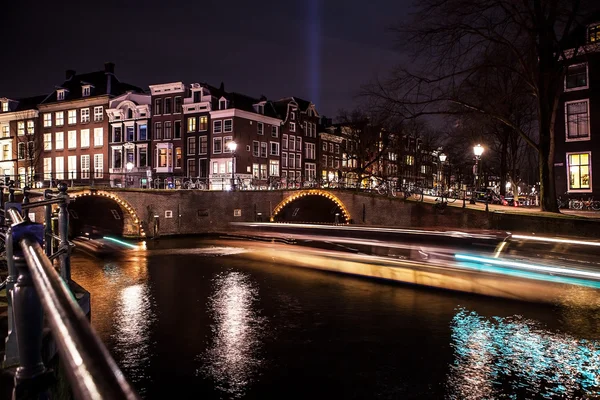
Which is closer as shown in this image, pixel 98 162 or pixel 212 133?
pixel 212 133

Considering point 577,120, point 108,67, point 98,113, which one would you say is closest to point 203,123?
point 98,113

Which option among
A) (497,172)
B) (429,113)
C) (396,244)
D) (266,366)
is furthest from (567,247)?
(497,172)

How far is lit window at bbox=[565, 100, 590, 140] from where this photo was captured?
1163 inches

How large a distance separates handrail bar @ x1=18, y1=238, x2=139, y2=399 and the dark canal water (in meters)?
5.71

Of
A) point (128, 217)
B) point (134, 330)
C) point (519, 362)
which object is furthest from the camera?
point (128, 217)

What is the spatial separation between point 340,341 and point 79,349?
8.08 m

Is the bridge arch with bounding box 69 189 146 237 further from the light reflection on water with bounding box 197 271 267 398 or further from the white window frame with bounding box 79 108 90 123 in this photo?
the white window frame with bounding box 79 108 90 123

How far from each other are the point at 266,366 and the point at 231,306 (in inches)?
165

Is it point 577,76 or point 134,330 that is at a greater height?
point 577,76

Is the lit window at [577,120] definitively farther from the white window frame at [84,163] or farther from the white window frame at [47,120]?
the white window frame at [47,120]

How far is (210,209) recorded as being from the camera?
112 ft

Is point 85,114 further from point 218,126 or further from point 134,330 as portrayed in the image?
point 134,330

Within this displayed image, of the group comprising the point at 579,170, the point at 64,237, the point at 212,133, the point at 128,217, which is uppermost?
the point at 212,133

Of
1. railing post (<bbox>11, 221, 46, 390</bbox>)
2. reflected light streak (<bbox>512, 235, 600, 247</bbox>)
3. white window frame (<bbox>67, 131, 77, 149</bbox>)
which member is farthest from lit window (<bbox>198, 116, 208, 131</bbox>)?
railing post (<bbox>11, 221, 46, 390</bbox>)
